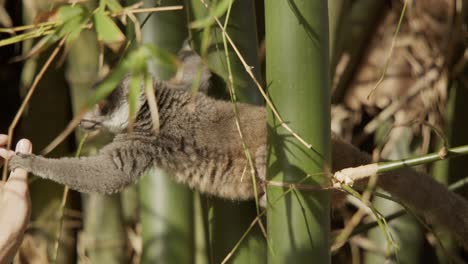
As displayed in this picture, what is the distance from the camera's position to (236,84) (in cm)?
152

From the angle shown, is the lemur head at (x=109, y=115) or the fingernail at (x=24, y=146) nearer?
the fingernail at (x=24, y=146)

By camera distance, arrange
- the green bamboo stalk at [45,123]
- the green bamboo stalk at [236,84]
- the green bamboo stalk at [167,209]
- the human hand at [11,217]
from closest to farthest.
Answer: the human hand at [11,217]
the green bamboo stalk at [236,84]
the green bamboo stalk at [167,209]
the green bamboo stalk at [45,123]

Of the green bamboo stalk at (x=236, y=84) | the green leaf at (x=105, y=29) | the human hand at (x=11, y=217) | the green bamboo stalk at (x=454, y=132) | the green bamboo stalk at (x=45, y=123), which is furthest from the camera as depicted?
the green bamboo stalk at (x=454, y=132)

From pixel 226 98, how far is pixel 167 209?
0.27 metres

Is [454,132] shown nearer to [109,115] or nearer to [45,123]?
[109,115]

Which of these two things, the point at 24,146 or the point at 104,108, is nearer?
the point at 24,146

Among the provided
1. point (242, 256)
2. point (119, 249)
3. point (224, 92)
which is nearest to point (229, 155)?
point (224, 92)

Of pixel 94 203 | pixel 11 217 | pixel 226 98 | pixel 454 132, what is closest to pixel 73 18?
pixel 11 217

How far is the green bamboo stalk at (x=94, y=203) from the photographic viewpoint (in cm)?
196

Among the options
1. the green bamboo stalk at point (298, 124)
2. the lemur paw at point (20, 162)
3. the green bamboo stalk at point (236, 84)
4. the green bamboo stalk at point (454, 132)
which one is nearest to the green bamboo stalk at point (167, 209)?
the green bamboo stalk at point (236, 84)

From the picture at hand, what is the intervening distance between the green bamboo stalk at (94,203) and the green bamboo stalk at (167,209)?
291 millimetres

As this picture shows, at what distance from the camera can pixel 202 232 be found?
83.4 inches

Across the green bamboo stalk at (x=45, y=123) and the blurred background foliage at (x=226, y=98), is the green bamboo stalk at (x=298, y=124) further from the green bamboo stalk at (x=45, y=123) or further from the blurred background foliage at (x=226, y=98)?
the green bamboo stalk at (x=45, y=123)

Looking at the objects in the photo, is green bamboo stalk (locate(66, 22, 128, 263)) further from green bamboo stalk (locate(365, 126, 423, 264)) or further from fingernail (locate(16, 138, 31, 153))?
green bamboo stalk (locate(365, 126, 423, 264))
